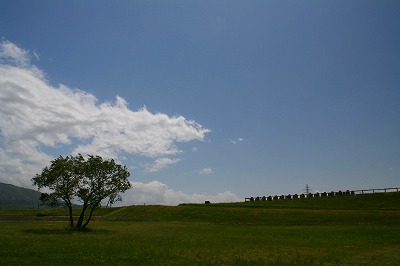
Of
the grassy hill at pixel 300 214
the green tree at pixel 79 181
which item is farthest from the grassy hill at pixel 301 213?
the green tree at pixel 79 181

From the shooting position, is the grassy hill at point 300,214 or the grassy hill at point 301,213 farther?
the grassy hill at point 301,213

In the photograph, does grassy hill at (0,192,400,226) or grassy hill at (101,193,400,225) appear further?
grassy hill at (101,193,400,225)

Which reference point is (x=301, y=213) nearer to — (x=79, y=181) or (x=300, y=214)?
(x=300, y=214)

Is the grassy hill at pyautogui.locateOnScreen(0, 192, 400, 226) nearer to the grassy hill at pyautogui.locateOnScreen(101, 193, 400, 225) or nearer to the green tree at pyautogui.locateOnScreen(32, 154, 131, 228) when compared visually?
the grassy hill at pyautogui.locateOnScreen(101, 193, 400, 225)

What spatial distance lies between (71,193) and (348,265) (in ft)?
164

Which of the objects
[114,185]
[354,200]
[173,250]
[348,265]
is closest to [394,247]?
[348,265]

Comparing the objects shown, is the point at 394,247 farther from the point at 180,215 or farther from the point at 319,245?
the point at 180,215

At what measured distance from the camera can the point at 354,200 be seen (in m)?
105

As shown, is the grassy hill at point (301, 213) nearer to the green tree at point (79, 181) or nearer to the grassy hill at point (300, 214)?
the grassy hill at point (300, 214)

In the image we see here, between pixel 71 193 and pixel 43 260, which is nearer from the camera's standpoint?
pixel 43 260

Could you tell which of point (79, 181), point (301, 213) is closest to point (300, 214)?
point (301, 213)

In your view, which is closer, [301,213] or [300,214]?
[300,214]

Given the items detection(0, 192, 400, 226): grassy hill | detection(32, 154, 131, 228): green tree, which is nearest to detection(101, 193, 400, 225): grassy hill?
detection(0, 192, 400, 226): grassy hill

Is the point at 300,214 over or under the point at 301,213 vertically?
under
